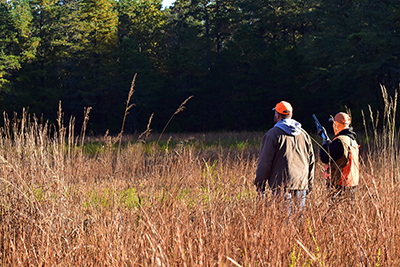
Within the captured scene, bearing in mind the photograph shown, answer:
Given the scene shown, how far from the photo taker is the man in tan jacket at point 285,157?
3.79m

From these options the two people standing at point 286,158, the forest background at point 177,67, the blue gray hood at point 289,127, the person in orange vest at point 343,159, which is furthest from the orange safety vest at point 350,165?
the forest background at point 177,67

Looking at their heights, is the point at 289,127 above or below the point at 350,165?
above

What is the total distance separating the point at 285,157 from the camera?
3785 millimetres

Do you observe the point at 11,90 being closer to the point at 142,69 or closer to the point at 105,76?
the point at 105,76

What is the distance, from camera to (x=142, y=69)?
30375 millimetres

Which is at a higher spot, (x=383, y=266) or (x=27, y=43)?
(x=27, y=43)

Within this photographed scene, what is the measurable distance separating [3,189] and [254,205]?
2.36 meters

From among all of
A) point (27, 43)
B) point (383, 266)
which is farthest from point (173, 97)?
point (383, 266)

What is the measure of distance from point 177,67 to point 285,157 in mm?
27530

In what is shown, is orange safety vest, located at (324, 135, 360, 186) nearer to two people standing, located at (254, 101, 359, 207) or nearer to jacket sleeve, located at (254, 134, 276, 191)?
two people standing, located at (254, 101, 359, 207)

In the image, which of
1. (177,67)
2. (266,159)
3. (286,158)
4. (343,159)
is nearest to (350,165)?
(343,159)

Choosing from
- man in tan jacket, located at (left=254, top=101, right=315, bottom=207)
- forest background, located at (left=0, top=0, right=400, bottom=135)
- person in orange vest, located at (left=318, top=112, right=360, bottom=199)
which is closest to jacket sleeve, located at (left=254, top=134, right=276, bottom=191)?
man in tan jacket, located at (left=254, top=101, right=315, bottom=207)

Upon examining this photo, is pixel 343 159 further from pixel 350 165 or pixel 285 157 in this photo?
pixel 285 157

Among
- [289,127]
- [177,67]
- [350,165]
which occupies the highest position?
[177,67]
